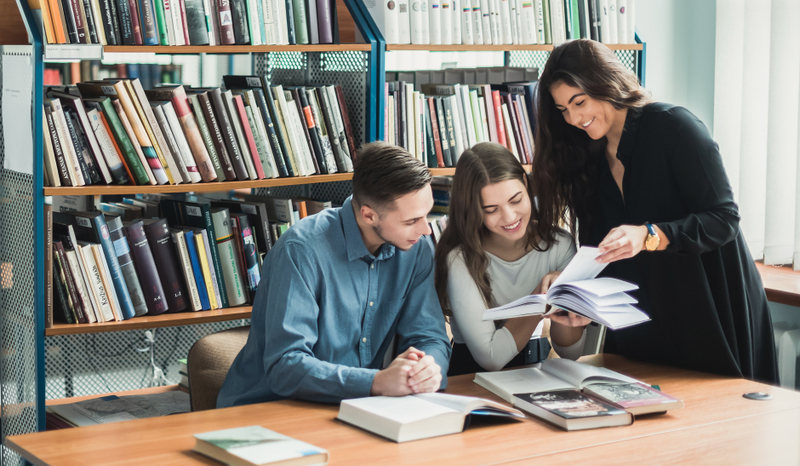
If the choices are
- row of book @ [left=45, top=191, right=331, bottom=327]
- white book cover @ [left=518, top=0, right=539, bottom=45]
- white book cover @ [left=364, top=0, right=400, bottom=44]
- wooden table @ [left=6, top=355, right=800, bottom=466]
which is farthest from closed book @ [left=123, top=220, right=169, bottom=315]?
white book cover @ [left=518, top=0, right=539, bottom=45]

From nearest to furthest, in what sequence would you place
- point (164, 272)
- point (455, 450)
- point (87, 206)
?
point (455, 450)
point (164, 272)
point (87, 206)

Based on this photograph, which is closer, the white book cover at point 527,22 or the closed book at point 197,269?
the closed book at point 197,269

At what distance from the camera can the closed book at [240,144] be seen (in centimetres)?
233

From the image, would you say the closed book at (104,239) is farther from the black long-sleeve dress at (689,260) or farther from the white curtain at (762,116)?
the white curtain at (762,116)

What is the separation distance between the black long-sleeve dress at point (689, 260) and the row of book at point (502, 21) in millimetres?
950

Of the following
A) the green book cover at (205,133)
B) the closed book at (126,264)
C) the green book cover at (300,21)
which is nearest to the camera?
the closed book at (126,264)

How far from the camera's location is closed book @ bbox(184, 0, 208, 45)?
2.23 metres

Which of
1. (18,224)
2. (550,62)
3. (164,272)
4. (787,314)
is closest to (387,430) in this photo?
(550,62)

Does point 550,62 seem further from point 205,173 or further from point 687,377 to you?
point 205,173

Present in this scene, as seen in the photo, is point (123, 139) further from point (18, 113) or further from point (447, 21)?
point (447, 21)

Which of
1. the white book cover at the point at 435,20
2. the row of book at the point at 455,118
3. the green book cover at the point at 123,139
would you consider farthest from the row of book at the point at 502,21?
the green book cover at the point at 123,139

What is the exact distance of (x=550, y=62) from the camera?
72.4 inches

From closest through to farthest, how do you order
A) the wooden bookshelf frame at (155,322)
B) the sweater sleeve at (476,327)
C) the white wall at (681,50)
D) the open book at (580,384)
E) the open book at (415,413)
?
the open book at (415,413), the open book at (580,384), the sweater sleeve at (476,327), the wooden bookshelf frame at (155,322), the white wall at (681,50)

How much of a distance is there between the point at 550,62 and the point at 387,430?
0.98 metres
